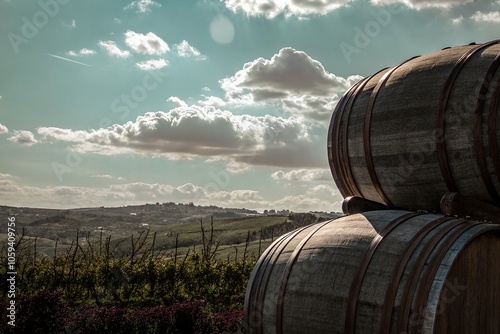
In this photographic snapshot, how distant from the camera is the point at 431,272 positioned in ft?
14.6

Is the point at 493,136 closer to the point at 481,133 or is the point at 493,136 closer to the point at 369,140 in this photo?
the point at 481,133

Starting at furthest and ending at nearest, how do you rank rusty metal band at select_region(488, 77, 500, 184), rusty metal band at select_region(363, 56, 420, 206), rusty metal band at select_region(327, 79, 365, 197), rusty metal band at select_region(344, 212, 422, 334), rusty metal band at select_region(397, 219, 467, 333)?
rusty metal band at select_region(327, 79, 365, 197) → rusty metal band at select_region(363, 56, 420, 206) → rusty metal band at select_region(488, 77, 500, 184) → rusty metal band at select_region(344, 212, 422, 334) → rusty metal band at select_region(397, 219, 467, 333)

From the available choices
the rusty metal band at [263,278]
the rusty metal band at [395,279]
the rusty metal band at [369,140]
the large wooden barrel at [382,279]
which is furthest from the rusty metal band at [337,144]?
the rusty metal band at [395,279]

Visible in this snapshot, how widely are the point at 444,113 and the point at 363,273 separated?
195 cm

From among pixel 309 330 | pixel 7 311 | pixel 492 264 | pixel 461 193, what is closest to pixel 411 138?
pixel 461 193

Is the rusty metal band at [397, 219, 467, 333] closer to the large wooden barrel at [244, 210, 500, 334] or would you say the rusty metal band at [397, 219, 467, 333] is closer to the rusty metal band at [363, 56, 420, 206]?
the large wooden barrel at [244, 210, 500, 334]

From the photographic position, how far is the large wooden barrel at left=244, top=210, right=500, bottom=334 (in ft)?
14.6

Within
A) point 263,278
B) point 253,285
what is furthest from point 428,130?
point 253,285

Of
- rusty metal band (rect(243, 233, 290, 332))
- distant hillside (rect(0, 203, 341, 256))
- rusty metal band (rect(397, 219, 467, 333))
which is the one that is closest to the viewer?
rusty metal band (rect(397, 219, 467, 333))

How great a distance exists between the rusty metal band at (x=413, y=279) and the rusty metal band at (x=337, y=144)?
191cm

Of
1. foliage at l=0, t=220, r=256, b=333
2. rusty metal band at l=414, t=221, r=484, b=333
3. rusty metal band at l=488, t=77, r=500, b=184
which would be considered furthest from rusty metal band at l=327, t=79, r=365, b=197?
foliage at l=0, t=220, r=256, b=333

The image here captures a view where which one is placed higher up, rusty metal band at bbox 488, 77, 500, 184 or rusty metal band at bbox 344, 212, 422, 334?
rusty metal band at bbox 488, 77, 500, 184

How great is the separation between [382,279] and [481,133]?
6.25 feet

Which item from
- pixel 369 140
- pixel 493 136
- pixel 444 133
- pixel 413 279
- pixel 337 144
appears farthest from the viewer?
pixel 337 144
